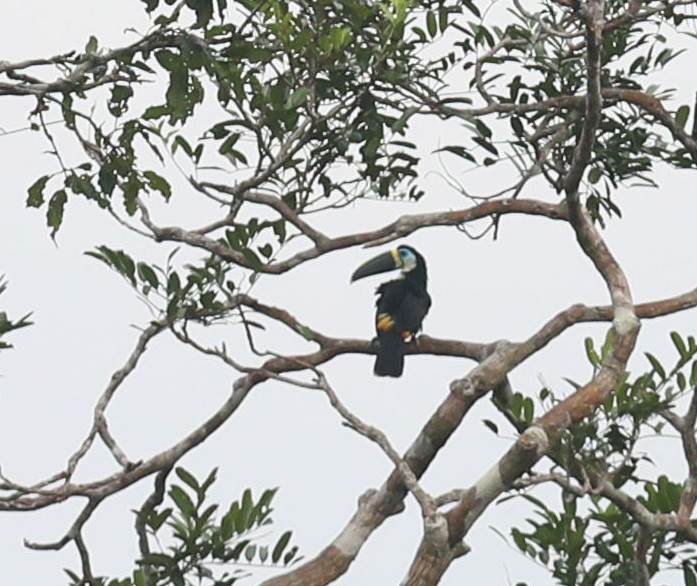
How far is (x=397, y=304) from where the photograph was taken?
6836 mm

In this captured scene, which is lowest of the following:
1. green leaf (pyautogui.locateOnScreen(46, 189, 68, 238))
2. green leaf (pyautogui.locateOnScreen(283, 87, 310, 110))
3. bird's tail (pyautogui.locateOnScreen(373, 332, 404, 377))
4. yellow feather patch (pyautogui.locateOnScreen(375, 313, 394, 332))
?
green leaf (pyautogui.locateOnScreen(46, 189, 68, 238))

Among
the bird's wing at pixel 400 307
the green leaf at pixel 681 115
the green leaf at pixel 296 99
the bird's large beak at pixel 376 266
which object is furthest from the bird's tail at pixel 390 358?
the green leaf at pixel 296 99

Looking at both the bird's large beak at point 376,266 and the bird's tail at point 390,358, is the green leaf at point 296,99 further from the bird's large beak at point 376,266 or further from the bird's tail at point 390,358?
the bird's tail at point 390,358

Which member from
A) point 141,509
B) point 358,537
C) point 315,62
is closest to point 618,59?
point 315,62

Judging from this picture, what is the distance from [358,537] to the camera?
181 inches

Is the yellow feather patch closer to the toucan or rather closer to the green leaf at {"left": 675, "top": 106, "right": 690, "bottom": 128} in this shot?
the toucan

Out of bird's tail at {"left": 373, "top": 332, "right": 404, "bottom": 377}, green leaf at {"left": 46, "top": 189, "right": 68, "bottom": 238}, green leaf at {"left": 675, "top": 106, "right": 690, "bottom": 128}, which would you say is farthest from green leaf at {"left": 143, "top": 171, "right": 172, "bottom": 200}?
→ bird's tail at {"left": 373, "top": 332, "right": 404, "bottom": 377}

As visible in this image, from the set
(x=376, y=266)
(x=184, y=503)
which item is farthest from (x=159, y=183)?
(x=376, y=266)

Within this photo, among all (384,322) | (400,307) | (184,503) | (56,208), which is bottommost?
(184,503)

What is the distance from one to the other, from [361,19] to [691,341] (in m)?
1.33

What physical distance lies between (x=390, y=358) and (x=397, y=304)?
1.52ft

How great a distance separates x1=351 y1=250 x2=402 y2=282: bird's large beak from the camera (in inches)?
245

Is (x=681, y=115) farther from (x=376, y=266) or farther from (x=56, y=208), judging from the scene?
(x=56, y=208)

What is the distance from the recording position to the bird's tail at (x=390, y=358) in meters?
6.30
